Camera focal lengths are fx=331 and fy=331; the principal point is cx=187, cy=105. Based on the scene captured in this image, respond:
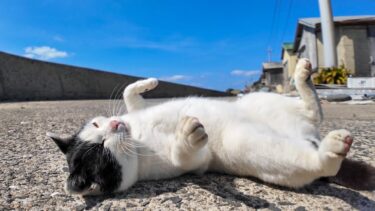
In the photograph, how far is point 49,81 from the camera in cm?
855

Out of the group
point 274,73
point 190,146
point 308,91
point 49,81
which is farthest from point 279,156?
point 274,73

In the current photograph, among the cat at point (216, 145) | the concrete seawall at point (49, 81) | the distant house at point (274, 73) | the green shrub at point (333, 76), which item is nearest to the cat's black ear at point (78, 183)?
the cat at point (216, 145)

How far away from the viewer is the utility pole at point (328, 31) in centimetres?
1078

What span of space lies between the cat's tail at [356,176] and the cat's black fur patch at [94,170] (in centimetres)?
94

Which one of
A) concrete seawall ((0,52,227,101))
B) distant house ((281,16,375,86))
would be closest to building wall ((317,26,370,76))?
distant house ((281,16,375,86))

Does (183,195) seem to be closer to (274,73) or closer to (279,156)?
(279,156)

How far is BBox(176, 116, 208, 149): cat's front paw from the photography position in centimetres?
120

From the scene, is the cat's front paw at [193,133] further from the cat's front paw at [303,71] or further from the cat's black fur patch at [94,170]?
the cat's front paw at [303,71]

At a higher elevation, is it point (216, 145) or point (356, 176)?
point (216, 145)

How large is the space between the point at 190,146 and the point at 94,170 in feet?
1.30

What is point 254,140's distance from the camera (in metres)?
1.34

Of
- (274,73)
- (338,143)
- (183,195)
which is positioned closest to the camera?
(338,143)

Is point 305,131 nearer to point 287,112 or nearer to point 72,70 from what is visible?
point 287,112

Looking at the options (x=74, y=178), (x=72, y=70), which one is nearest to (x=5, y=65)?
(x=72, y=70)
